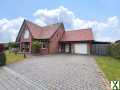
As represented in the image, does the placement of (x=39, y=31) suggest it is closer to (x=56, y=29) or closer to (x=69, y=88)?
(x=56, y=29)

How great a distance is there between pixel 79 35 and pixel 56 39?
4599mm

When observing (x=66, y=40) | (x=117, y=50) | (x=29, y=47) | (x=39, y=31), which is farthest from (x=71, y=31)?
(x=117, y=50)

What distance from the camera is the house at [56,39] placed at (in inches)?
1100

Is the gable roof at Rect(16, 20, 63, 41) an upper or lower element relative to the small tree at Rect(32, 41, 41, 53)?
upper

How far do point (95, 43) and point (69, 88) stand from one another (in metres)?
21.5

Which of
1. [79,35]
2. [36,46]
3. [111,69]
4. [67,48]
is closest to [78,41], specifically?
[79,35]

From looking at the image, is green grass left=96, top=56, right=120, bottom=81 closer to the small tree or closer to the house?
the house

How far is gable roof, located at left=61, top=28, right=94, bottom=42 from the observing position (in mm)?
27594

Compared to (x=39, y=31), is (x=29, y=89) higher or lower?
lower

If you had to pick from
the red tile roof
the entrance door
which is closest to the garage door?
the entrance door

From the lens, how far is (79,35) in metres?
29.4

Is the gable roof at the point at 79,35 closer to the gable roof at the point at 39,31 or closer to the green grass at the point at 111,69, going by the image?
the gable roof at the point at 39,31

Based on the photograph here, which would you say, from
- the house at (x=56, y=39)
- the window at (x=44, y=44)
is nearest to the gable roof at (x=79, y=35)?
the house at (x=56, y=39)

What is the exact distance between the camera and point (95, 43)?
90.5 feet
